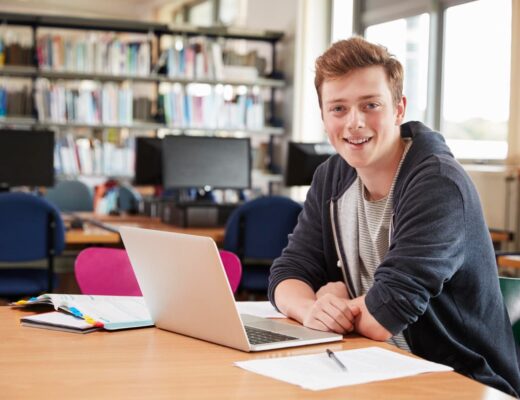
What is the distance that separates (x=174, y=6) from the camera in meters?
10.8

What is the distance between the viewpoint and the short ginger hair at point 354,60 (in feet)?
5.96

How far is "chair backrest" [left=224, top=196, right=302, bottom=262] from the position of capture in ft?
14.4

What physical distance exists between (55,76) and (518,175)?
386 cm

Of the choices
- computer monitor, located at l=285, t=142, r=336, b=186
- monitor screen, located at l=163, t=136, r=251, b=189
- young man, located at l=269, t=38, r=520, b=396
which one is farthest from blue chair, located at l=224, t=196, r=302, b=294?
young man, located at l=269, t=38, r=520, b=396

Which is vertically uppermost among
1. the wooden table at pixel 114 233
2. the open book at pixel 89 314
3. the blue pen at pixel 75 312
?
the blue pen at pixel 75 312

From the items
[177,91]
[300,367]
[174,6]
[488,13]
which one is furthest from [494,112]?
[174,6]

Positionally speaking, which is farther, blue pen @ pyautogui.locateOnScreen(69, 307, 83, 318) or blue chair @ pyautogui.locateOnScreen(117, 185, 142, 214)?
blue chair @ pyautogui.locateOnScreen(117, 185, 142, 214)

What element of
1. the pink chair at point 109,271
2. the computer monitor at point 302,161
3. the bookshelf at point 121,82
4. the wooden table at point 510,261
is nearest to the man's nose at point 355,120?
the pink chair at point 109,271

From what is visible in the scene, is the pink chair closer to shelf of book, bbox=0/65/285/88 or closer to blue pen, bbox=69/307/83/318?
blue pen, bbox=69/307/83/318

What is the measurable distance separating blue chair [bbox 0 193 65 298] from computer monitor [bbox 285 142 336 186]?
1578 millimetres

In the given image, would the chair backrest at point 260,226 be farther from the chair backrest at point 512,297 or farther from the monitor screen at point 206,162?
the chair backrest at point 512,297

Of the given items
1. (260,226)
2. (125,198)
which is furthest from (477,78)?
(125,198)

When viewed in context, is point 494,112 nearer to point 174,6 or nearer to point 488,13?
point 488,13

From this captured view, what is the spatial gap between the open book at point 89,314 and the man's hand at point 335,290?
41cm
